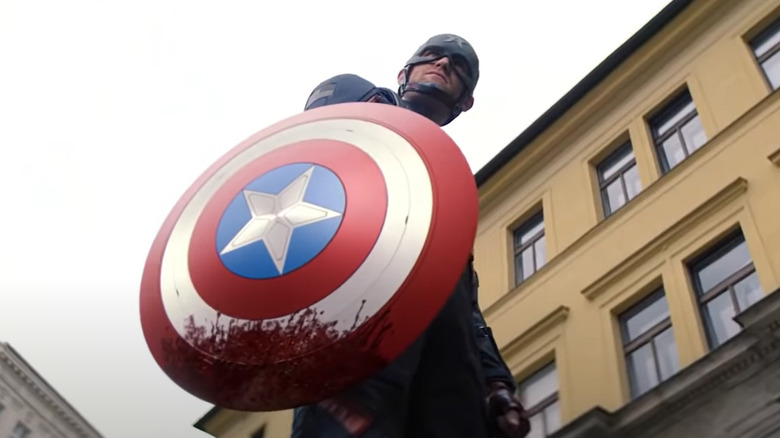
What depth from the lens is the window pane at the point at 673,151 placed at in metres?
13.7

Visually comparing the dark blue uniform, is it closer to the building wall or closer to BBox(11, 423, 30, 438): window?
the building wall

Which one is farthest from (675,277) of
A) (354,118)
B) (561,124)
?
(354,118)

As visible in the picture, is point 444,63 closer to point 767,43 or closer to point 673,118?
point 767,43

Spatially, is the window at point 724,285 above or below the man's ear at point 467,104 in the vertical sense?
above

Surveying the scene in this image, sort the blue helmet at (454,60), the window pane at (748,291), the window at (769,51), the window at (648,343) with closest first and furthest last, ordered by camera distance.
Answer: the blue helmet at (454,60) < the window pane at (748,291) < the window at (648,343) < the window at (769,51)

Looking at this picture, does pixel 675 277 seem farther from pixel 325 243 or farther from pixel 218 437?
pixel 218 437

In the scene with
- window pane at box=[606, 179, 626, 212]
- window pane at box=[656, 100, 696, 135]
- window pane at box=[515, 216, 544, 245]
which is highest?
window pane at box=[656, 100, 696, 135]

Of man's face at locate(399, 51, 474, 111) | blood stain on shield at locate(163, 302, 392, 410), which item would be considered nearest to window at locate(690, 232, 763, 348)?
man's face at locate(399, 51, 474, 111)

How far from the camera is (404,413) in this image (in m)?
2.73

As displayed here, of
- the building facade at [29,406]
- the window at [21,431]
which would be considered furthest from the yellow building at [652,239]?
the window at [21,431]

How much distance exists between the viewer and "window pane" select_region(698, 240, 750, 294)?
1113 centimetres

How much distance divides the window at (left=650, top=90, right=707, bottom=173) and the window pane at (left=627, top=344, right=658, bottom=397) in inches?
118

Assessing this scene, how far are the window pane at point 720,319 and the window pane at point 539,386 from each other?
2395mm

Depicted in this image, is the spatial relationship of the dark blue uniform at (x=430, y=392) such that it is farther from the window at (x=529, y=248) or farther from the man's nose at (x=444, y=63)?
the window at (x=529, y=248)
